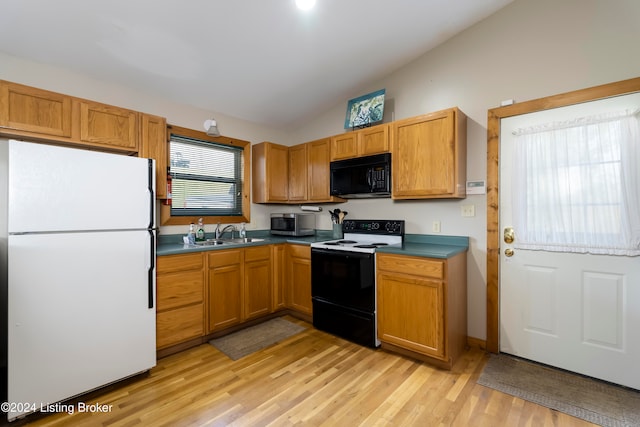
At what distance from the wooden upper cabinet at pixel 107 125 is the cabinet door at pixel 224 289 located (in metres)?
1.26

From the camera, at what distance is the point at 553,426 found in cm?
163

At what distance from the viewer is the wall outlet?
2.61m

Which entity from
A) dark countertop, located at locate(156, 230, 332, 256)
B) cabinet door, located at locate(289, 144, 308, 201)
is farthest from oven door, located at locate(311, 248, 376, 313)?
cabinet door, located at locate(289, 144, 308, 201)

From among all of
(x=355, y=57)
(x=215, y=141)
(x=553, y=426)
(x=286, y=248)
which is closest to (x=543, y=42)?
(x=355, y=57)

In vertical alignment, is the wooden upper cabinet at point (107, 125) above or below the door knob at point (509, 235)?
above

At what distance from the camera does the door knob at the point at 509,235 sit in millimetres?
2428

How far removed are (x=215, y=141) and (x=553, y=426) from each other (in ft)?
12.6

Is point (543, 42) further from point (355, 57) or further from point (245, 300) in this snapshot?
point (245, 300)

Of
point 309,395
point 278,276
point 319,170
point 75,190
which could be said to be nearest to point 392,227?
point 319,170

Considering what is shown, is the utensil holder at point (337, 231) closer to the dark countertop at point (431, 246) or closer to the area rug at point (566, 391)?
the dark countertop at point (431, 246)

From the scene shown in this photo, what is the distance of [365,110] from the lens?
124 inches

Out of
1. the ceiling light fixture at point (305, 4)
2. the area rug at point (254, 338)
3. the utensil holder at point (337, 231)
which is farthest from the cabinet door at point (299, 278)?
the ceiling light fixture at point (305, 4)

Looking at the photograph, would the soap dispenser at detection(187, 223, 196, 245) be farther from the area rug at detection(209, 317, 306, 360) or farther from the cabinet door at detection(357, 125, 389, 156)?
the cabinet door at detection(357, 125, 389, 156)

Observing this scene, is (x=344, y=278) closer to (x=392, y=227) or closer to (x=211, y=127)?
(x=392, y=227)
